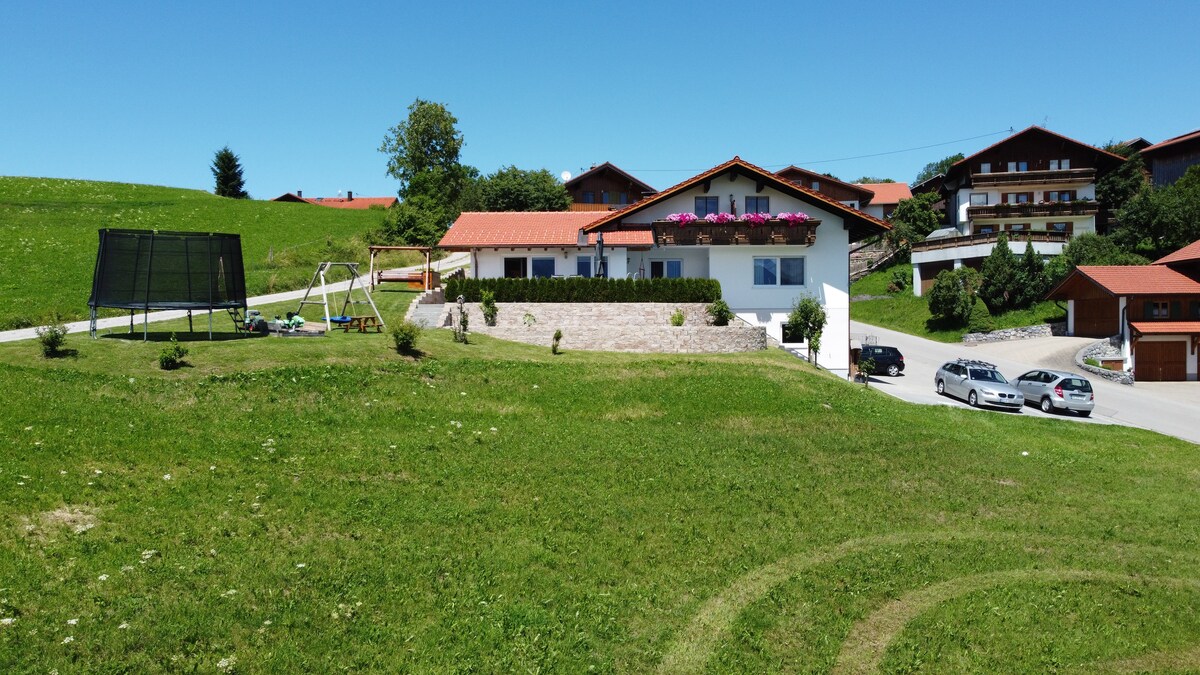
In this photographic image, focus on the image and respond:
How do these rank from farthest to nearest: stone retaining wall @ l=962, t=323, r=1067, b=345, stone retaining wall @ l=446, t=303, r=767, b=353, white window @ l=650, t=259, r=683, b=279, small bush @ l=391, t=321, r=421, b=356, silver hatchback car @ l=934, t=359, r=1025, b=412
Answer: stone retaining wall @ l=962, t=323, r=1067, b=345
white window @ l=650, t=259, r=683, b=279
stone retaining wall @ l=446, t=303, r=767, b=353
silver hatchback car @ l=934, t=359, r=1025, b=412
small bush @ l=391, t=321, r=421, b=356

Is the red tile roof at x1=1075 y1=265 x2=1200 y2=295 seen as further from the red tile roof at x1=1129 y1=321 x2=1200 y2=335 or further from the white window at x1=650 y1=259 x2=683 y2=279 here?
the white window at x1=650 y1=259 x2=683 y2=279

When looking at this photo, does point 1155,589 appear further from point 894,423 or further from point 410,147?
point 410,147

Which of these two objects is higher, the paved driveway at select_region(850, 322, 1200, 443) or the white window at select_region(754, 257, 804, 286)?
the white window at select_region(754, 257, 804, 286)

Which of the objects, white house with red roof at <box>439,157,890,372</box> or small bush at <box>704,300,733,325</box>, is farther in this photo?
white house with red roof at <box>439,157,890,372</box>

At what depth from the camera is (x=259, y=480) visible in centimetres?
1282

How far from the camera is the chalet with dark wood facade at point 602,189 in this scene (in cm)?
7338

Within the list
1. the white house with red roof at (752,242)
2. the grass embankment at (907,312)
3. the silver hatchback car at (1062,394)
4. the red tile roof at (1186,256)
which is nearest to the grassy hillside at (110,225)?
the white house with red roof at (752,242)

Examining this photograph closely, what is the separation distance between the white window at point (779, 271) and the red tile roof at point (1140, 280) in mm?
18902

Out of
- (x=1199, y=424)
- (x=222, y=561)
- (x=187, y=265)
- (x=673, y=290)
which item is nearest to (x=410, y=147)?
(x=673, y=290)

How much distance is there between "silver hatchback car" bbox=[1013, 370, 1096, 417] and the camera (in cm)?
3058

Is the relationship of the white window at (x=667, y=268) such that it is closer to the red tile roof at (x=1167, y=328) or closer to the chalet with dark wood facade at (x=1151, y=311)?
the chalet with dark wood facade at (x=1151, y=311)

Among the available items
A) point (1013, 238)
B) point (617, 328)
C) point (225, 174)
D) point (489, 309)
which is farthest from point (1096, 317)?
point (225, 174)

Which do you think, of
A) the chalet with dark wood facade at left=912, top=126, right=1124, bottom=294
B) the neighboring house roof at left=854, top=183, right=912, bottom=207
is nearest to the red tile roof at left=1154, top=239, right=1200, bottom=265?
the chalet with dark wood facade at left=912, top=126, right=1124, bottom=294

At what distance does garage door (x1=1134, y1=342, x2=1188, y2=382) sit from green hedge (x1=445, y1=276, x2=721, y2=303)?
2454 centimetres
